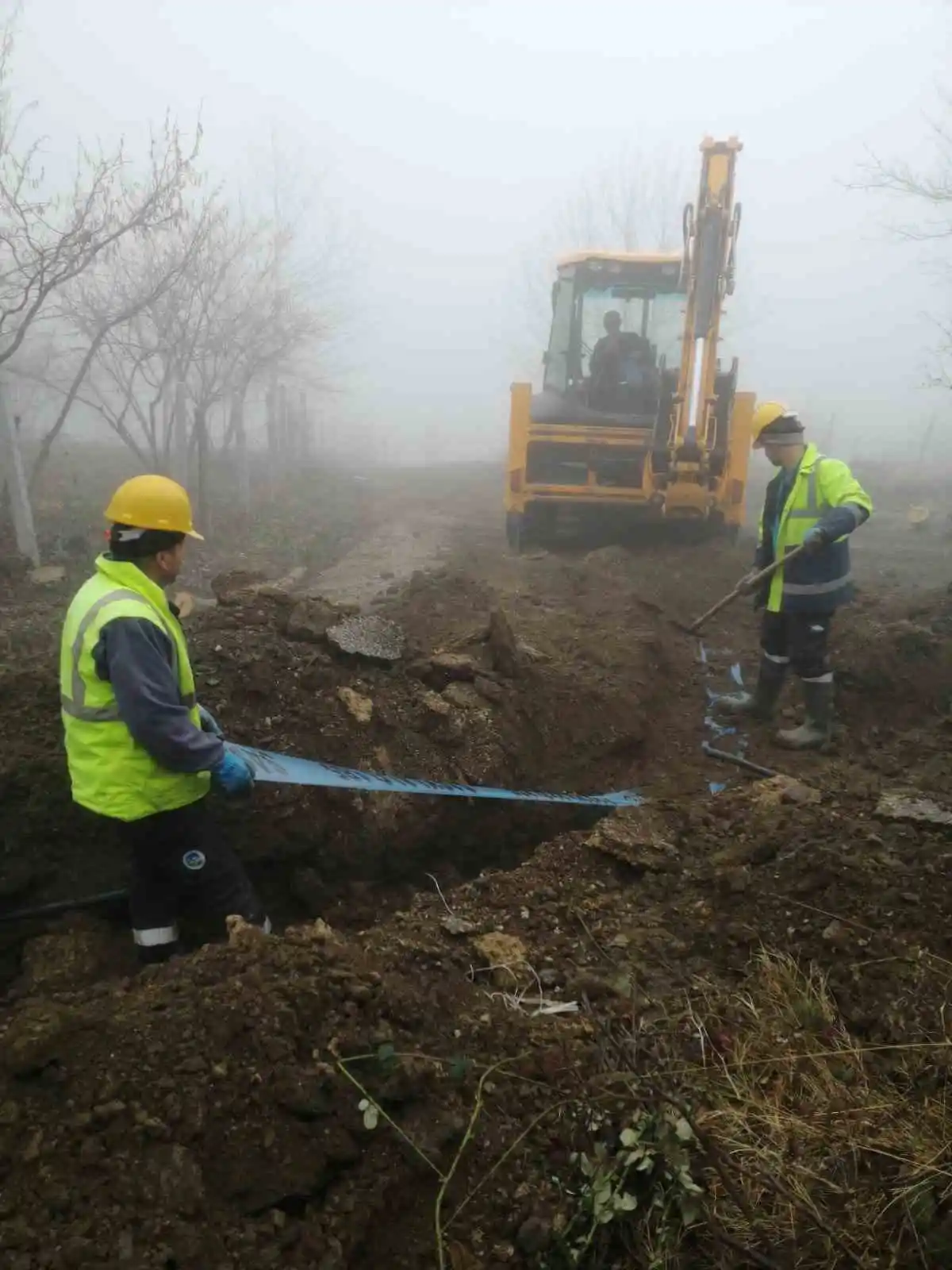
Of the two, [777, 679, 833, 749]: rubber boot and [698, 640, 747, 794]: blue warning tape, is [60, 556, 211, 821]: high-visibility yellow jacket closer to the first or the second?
[698, 640, 747, 794]: blue warning tape

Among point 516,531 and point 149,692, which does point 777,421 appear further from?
point 516,531

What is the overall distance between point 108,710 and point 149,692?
0.66 feet

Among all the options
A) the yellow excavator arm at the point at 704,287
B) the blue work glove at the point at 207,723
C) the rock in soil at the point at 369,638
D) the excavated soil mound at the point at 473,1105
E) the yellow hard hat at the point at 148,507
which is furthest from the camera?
the yellow excavator arm at the point at 704,287

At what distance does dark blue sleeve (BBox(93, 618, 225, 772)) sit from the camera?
8.91ft

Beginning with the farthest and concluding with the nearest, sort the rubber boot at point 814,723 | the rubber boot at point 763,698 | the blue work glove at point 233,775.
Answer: the rubber boot at point 763,698 → the rubber boot at point 814,723 → the blue work glove at point 233,775

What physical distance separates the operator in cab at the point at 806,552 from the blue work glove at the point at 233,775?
3.37 metres

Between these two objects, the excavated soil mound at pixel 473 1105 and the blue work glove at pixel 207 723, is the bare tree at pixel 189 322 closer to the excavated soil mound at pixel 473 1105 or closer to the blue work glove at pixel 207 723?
the blue work glove at pixel 207 723

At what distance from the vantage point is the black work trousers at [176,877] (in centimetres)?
303

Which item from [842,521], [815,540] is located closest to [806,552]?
[815,540]

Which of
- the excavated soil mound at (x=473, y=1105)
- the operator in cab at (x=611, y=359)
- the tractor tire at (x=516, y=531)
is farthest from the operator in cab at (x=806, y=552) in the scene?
the operator in cab at (x=611, y=359)

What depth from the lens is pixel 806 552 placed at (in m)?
4.91

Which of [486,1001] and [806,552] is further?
[806,552]

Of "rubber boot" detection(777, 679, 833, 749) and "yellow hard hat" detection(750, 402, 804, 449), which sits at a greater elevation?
"yellow hard hat" detection(750, 402, 804, 449)

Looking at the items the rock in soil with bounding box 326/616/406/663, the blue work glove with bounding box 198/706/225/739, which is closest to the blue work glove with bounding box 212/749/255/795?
the blue work glove with bounding box 198/706/225/739
